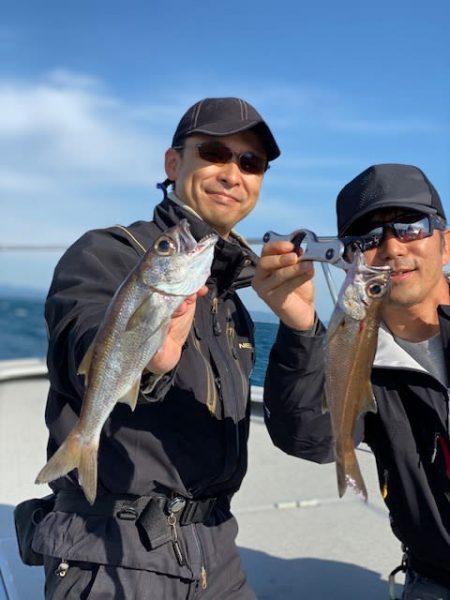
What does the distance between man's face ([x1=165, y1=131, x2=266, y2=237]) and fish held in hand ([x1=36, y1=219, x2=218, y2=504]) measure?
3.57 ft

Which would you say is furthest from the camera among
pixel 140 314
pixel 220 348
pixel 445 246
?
pixel 445 246

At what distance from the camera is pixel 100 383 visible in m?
1.94

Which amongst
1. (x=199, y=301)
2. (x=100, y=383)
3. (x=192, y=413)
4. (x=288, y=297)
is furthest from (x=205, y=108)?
(x=100, y=383)

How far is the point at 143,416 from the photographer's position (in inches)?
104

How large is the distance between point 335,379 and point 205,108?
5.09 feet

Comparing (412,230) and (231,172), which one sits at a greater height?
(231,172)

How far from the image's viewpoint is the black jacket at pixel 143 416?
249 cm

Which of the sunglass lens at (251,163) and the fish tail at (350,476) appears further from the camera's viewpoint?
the sunglass lens at (251,163)

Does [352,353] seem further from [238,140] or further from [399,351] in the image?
[238,140]

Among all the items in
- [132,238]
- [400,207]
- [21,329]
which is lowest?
[21,329]

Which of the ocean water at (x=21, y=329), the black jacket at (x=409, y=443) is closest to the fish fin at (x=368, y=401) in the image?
the black jacket at (x=409, y=443)

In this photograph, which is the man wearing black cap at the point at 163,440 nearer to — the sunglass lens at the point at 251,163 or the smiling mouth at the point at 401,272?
the sunglass lens at the point at 251,163

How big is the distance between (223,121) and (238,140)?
0.37 ft

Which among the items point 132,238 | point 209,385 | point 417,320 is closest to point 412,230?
point 417,320
